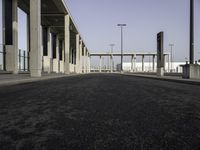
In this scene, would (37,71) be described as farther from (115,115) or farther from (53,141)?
(53,141)

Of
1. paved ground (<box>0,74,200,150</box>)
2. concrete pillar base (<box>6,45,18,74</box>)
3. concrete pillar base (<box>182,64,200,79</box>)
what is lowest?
paved ground (<box>0,74,200,150</box>)

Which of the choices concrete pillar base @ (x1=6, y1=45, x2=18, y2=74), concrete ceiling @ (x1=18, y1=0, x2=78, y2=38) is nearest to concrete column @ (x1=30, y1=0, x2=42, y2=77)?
concrete pillar base @ (x1=6, y1=45, x2=18, y2=74)

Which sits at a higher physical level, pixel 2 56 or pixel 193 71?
pixel 2 56

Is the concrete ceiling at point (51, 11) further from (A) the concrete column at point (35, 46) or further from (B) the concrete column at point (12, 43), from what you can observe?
(A) the concrete column at point (35, 46)

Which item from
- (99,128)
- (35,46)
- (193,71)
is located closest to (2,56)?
(35,46)

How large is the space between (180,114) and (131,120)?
4.18ft

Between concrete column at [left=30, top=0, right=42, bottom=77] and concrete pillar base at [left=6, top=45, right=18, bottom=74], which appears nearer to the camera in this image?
concrete column at [left=30, top=0, right=42, bottom=77]

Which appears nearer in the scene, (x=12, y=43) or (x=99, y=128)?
(x=99, y=128)

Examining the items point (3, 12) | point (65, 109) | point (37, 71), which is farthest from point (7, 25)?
point (65, 109)

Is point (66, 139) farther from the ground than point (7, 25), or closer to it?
closer to it

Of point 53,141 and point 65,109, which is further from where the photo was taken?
point 65,109

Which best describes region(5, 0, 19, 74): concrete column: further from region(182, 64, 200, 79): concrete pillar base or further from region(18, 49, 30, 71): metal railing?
region(182, 64, 200, 79): concrete pillar base

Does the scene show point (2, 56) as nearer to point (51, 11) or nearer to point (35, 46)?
point (35, 46)

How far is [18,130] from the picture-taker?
14.0 ft
